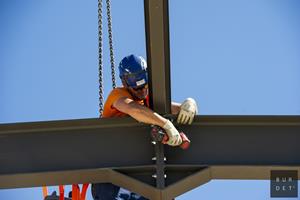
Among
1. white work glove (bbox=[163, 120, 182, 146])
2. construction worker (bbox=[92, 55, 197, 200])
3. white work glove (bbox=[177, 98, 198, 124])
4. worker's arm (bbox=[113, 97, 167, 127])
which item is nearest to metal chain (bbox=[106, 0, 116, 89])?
construction worker (bbox=[92, 55, 197, 200])

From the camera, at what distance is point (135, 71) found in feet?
25.1

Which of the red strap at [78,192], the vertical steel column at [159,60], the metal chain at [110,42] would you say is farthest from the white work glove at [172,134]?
the metal chain at [110,42]

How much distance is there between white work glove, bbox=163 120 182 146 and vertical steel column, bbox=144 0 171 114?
1.16 ft

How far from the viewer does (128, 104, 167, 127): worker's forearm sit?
6.94 metres

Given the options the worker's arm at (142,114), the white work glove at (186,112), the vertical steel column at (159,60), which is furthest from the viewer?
the white work glove at (186,112)

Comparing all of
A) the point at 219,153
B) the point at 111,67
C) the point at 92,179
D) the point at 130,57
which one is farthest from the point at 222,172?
the point at 111,67

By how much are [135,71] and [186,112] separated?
91cm

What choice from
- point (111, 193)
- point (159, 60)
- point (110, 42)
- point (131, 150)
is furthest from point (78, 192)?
point (110, 42)

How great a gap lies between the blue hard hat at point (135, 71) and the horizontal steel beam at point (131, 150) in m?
0.64

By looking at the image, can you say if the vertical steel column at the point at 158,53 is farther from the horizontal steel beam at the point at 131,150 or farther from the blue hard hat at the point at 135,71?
the blue hard hat at the point at 135,71

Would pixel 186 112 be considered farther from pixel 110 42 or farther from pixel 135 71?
pixel 110 42

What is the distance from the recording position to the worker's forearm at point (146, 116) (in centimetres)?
694

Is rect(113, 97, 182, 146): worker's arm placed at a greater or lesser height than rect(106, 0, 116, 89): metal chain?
lesser

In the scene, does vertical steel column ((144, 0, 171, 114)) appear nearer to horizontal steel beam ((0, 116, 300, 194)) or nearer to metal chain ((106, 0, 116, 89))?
horizontal steel beam ((0, 116, 300, 194))
